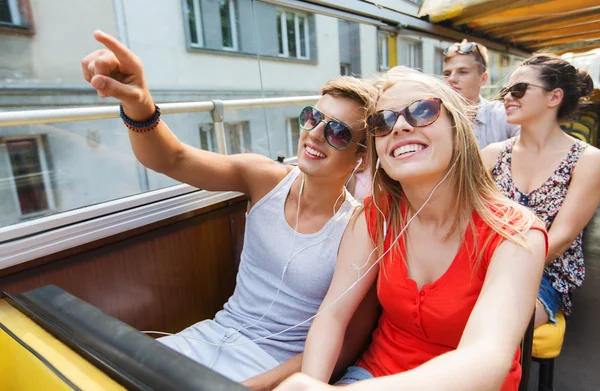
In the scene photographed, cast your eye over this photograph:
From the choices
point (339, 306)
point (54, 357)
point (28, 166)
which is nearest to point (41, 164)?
point (28, 166)

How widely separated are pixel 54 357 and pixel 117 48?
815 millimetres

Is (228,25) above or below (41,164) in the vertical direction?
above

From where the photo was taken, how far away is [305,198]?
1527 mm

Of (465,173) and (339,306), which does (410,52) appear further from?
(339,306)

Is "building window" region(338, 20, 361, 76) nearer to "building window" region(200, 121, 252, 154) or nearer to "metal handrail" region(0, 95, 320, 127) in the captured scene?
"building window" region(200, 121, 252, 154)

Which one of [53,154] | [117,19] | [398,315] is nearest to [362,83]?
[398,315]

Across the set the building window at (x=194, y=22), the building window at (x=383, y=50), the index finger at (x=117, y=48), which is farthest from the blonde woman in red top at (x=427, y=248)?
the building window at (x=194, y=22)

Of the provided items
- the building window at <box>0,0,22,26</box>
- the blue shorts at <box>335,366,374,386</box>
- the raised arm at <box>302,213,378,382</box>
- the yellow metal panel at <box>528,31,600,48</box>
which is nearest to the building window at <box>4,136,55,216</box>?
the raised arm at <box>302,213,378,382</box>

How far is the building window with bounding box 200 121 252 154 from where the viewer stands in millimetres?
2542

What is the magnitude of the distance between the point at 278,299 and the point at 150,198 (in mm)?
687

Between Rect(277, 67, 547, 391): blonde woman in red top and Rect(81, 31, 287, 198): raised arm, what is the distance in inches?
20.8

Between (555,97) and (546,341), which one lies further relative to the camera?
(555,97)

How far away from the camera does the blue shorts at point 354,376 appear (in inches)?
48.0

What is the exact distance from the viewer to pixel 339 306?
120 centimetres
